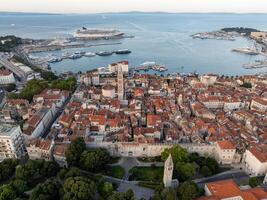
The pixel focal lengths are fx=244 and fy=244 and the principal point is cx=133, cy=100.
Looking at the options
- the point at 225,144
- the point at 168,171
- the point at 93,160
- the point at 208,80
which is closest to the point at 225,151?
the point at 225,144

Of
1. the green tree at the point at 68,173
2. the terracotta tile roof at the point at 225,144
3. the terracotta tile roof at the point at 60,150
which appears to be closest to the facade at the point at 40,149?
the terracotta tile roof at the point at 60,150

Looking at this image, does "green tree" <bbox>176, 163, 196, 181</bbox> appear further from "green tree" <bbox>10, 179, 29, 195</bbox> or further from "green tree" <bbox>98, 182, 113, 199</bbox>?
"green tree" <bbox>10, 179, 29, 195</bbox>

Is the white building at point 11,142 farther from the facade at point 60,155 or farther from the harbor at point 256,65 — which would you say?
the harbor at point 256,65

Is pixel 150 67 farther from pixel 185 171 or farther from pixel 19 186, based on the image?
pixel 19 186

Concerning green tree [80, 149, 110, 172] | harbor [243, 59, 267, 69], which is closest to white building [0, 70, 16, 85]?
green tree [80, 149, 110, 172]

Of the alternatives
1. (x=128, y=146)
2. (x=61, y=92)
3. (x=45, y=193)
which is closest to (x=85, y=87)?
(x=61, y=92)

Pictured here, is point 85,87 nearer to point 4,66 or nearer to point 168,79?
point 168,79
